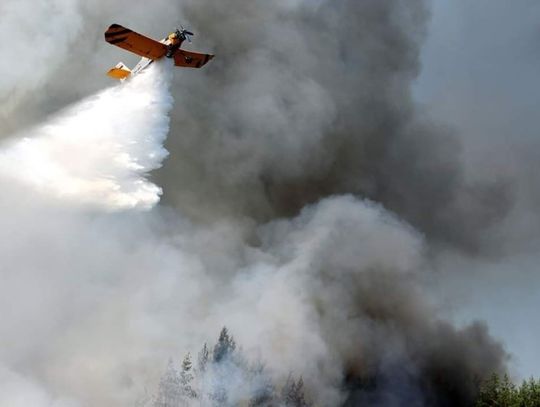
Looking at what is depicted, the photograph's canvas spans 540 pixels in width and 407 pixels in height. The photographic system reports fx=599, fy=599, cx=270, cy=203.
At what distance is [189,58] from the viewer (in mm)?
48906

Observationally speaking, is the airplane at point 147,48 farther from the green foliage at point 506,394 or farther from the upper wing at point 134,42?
the green foliage at point 506,394

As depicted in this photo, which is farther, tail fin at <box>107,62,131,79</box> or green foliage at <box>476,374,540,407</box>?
green foliage at <box>476,374,540,407</box>

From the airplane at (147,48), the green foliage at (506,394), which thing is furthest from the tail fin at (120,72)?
the green foliage at (506,394)

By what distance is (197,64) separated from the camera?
163 ft

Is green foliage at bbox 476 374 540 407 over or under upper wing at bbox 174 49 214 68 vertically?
under

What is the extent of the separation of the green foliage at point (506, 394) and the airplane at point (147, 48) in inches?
1952

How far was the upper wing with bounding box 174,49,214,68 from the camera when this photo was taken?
48.2m

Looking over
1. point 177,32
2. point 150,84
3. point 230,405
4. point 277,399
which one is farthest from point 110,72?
point 277,399

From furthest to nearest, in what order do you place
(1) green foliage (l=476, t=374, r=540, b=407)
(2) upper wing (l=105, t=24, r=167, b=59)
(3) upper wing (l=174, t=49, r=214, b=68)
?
(1) green foliage (l=476, t=374, r=540, b=407)
(3) upper wing (l=174, t=49, r=214, b=68)
(2) upper wing (l=105, t=24, r=167, b=59)

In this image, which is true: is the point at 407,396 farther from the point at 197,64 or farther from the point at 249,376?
the point at 197,64

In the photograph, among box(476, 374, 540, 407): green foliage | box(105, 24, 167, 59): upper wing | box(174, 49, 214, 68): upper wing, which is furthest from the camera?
box(476, 374, 540, 407): green foliage

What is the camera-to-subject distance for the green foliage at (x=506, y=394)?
217ft

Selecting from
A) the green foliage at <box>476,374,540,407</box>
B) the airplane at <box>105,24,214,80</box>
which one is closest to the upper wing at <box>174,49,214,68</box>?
the airplane at <box>105,24,214,80</box>

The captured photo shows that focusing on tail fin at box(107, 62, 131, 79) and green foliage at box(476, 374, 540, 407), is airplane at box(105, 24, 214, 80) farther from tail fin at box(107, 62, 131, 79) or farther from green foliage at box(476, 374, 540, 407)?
green foliage at box(476, 374, 540, 407)
